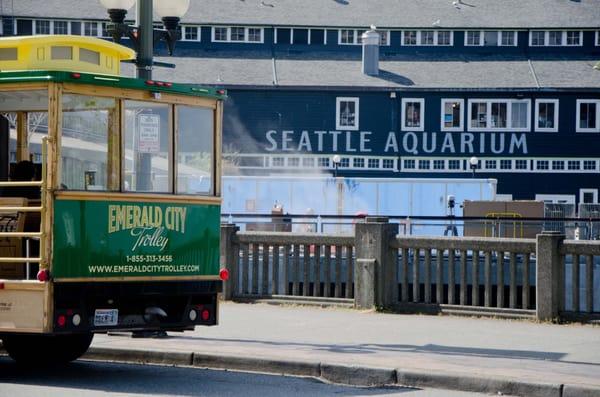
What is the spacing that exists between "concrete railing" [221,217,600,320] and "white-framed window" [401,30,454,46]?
4709 cm

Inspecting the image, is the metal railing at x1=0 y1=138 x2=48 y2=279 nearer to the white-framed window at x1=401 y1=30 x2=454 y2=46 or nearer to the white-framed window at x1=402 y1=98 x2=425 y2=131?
the white-framed window at x1=402 y1=98 x2=425 y2=131

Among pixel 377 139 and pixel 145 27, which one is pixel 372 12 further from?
pixel 145 27

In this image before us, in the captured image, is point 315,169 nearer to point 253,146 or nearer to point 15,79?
point 253,146

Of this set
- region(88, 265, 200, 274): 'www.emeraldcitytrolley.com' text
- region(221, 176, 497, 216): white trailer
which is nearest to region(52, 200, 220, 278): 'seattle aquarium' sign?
region(88, 265, 200, 274): 'www.emeraldcitytrolley.com' text

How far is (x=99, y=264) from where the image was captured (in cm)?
1137

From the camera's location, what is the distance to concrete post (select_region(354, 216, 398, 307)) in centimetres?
1712

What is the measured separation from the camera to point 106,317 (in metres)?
11.4

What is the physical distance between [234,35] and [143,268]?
54.9m

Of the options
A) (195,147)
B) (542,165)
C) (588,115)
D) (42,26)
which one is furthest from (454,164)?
(195,147)

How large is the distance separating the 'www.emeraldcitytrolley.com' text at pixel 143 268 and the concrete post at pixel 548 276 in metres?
5.46

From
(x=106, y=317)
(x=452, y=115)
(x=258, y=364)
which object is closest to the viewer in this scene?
(x=106, y=317)

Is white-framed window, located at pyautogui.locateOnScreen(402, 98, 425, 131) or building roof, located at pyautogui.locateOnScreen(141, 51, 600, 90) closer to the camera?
building roof, located at pyautogui.locateOnScreen(141, 51, 600, 90)

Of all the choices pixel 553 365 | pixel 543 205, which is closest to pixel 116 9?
pixel 553 365

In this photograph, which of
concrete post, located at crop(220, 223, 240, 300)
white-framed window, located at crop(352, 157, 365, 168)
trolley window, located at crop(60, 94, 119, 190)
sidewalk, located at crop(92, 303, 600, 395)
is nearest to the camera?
trolley window, located at crop(60, 94, 119, 190)
